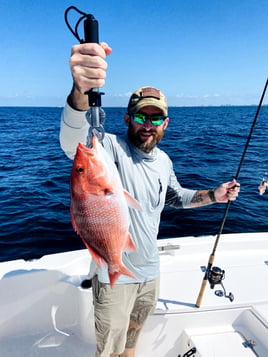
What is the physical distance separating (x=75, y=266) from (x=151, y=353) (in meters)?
1.16

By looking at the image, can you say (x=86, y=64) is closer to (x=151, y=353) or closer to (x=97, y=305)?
(x=97, y=305)

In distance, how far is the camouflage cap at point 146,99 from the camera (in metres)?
2.03

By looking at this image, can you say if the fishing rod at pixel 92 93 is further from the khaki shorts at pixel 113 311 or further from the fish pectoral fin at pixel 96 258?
the khaki shorts at pixel 113 311

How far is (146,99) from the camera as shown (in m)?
2.04

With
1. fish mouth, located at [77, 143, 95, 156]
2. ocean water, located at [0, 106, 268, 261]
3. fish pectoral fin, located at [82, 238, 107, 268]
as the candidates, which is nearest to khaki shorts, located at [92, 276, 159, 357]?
fish pectoral fin, located at [82, 238, 107, 268]

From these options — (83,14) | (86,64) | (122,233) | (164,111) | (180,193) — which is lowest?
(180,193)

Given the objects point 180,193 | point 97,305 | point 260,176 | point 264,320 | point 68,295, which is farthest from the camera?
point 260,176

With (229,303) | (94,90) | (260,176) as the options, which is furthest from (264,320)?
(260,176)

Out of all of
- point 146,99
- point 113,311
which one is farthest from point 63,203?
point 146,99

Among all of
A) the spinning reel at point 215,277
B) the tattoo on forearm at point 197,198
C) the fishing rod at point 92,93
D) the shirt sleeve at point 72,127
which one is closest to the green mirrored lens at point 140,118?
the shirt sleeve at point 72,127

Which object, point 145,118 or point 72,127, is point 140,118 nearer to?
point 145,118

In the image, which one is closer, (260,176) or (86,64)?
(86,64)

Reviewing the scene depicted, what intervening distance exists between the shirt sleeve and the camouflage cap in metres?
0.62

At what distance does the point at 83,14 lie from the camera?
3.98ft
